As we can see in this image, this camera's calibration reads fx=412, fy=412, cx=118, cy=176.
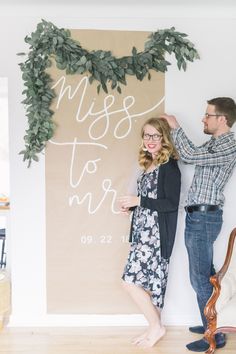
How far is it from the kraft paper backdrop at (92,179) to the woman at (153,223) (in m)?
0.18

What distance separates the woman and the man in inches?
4.2

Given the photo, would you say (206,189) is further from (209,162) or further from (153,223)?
(153,223)

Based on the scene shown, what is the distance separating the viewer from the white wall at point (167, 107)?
282 cm

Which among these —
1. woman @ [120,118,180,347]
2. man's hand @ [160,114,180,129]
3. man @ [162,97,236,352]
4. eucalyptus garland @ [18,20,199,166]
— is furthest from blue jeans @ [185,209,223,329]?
eucalyptus garland @ [18,20,199,166]

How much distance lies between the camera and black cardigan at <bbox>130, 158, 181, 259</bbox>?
2.64 meters

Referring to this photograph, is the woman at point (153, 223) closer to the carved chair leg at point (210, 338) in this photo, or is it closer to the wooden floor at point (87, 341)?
the wooden floor at point (87, 341)

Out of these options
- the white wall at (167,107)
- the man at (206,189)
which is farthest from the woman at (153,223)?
the white wall at (167,107)

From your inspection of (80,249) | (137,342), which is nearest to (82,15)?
(80,249)

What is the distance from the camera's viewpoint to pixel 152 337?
2.73 m

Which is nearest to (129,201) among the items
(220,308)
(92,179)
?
(92,179)

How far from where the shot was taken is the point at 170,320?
3.01 metres

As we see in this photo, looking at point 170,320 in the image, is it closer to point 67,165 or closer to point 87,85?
point 67,165

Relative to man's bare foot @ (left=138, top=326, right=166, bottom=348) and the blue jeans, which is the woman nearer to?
man's bare foot @ (left=138, top=326, right=166, bottom=348)

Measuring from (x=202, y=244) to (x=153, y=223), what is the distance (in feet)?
1.12
